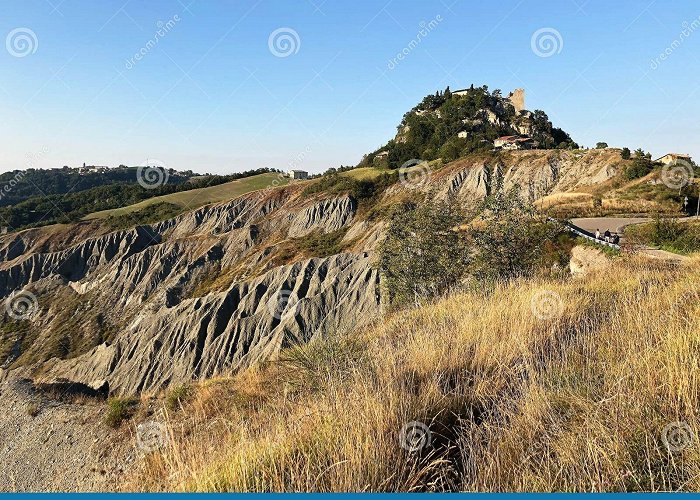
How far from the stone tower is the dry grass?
115165mm

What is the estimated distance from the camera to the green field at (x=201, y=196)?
94062 mm

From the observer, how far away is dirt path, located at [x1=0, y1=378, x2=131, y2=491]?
38.7 feet

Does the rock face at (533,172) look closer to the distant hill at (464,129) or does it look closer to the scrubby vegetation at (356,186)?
the scrubby vegetation at (356,186)

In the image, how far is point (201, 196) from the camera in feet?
328

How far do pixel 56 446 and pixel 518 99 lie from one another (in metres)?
118

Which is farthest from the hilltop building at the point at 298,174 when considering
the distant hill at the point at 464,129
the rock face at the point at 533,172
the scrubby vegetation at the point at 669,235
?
the scrubby vegetation at the point at 669,235

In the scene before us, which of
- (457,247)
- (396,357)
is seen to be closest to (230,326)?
(457,247)

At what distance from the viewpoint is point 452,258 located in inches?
698

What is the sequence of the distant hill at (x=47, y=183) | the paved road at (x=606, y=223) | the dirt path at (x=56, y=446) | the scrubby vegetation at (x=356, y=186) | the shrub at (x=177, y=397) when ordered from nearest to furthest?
the dirt path at (x=56, y=446), the shrub at (x=177, y=397), the paved road at (x=606, y=223), the scrubby vegetation at (x=356, y=186), the distant hill at (x=47, y=183)

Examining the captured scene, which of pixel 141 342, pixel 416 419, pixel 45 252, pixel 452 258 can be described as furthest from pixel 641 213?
pixel 45 252

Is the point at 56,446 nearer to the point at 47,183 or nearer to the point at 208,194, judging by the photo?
the point at 208,194

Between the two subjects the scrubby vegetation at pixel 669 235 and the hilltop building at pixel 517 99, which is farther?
the hilltop building at pixel 517 99

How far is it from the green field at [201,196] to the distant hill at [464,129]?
29641 mm

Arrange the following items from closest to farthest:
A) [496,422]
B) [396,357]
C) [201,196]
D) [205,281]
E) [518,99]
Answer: [496,422] → [396,357] → [205,281] → [201,196] → [518,99]
